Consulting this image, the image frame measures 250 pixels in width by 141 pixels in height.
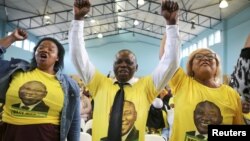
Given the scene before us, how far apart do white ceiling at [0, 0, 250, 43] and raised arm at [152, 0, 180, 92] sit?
10.5m

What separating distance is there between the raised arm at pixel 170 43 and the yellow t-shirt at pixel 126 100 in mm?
157

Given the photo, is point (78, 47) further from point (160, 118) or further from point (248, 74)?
point (160, 118)

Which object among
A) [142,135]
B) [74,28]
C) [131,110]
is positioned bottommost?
[142,135]

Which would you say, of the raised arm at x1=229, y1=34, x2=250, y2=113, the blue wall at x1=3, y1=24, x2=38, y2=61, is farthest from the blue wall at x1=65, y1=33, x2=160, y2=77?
the raised arm at x1=229, y1=34, x2=250, y2=113

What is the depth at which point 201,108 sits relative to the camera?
6.86 ft

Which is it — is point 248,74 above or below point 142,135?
above

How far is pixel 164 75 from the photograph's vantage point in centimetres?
197

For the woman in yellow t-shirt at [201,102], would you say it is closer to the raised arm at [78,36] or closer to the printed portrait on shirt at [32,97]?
the raised arm at [78,36]

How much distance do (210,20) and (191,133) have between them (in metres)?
13.1

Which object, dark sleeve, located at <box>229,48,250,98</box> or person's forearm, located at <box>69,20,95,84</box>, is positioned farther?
person's forearm, located at <box>69,20,95,84</box>

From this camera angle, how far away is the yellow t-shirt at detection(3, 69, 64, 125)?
2057 mm

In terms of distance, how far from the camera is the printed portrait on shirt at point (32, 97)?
2.08 metres

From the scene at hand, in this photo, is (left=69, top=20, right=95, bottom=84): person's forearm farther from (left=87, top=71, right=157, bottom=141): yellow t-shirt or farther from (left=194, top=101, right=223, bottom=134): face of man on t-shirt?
(left=194, top=101, right=223, bottom=134): face of man on t-shirt

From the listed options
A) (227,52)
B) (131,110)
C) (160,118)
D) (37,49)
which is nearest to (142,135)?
(131,110)
